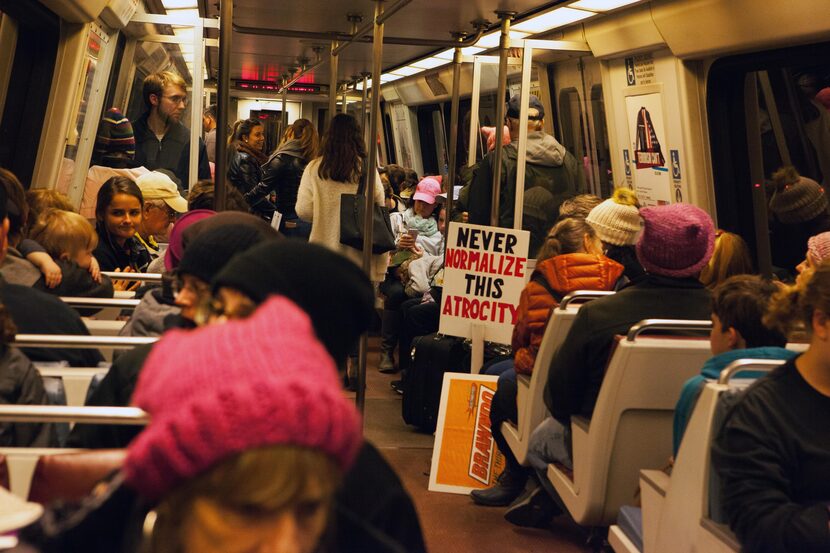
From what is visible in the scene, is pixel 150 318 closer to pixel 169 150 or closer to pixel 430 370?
pixel 430 370

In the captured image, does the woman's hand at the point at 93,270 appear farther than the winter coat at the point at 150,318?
Yes

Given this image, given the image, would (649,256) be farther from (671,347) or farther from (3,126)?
(3,126)

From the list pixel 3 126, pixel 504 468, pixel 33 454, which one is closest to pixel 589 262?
pixel 504 468

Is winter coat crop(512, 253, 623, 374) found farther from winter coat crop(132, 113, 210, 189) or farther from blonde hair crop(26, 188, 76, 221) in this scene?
winter coat crop(132, 113, 210, 189)

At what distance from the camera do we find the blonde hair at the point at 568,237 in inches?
206

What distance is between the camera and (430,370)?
6.80 m

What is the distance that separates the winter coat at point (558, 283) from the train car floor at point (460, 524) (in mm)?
755

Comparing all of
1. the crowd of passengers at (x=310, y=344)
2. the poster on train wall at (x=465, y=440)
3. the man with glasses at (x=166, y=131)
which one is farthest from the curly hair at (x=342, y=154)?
the poster on train wall at (x=465, y=440)

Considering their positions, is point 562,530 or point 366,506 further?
point 562,530

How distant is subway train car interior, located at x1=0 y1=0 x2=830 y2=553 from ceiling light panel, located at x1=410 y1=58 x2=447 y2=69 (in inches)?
19.4

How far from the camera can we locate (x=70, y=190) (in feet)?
23.5

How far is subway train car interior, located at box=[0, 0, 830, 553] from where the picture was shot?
3.40ft

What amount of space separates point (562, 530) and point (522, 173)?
2983 millimetres

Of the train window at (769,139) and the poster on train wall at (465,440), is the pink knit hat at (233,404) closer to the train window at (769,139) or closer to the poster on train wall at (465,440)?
the poster on train wall at (465,440)
